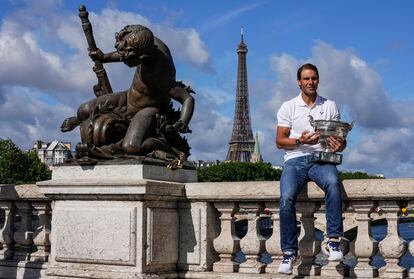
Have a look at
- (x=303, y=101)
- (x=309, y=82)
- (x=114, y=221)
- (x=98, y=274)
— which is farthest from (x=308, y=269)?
(x=98, y=274)

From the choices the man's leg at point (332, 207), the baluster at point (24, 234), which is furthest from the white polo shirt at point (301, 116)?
the baluster at point (24, 234)

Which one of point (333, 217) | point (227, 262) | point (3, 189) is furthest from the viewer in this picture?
point (3, 189)

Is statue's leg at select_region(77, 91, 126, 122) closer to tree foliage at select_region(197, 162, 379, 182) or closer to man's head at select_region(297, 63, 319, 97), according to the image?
man's head at select_region(297, 63, 319, 97)

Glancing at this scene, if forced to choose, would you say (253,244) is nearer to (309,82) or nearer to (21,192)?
(309,82)

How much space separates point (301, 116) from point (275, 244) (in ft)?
4.36

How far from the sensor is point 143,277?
7016 mm

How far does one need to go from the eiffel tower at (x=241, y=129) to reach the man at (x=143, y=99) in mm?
117981

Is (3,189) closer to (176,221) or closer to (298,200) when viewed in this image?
(176,221)

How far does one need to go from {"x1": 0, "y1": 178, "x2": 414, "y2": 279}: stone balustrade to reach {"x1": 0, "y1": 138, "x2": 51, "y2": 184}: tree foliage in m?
64.9

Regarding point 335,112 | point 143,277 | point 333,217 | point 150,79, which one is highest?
point 150,79

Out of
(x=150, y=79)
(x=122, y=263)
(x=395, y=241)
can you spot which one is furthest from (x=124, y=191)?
(x=395, y=241)

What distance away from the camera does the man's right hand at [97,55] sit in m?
8.23

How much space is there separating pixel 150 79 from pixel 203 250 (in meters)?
1.87

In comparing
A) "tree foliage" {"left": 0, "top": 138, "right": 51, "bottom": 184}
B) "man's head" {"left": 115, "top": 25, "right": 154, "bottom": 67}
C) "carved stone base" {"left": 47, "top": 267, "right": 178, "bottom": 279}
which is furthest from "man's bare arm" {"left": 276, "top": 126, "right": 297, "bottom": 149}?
"tree foliage" {"left": 0, "top": 138, "right": 51, "bottom": 184}
